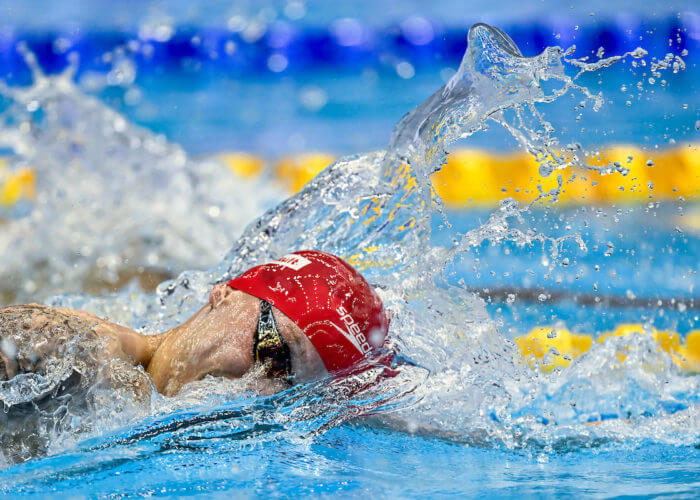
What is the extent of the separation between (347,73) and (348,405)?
4.24 m

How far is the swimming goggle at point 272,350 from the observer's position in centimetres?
163

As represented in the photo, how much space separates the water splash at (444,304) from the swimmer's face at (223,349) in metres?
0.05

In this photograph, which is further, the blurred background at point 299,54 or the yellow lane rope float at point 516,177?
the blurred background at point 299,54

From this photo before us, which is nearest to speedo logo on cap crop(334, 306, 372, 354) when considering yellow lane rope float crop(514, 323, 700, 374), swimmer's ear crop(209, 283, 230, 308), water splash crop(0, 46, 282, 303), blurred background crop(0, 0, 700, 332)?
swimmer's ear crop(209, 283, 230, 308)

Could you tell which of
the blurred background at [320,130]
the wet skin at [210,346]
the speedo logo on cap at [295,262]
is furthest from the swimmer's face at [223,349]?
the blurred background at [320,130]

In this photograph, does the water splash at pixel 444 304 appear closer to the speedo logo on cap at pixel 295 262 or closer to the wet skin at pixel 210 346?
the wet skin at pixel 210 346

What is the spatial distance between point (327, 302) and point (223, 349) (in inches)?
9.3

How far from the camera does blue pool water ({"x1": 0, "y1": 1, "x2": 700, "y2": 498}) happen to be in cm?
147

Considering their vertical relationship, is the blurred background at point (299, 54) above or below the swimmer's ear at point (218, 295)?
above

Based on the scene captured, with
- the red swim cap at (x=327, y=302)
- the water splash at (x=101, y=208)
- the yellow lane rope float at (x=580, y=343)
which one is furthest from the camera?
the water splash at (x=101, y=208)

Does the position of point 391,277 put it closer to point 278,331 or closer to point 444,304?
point 444,304

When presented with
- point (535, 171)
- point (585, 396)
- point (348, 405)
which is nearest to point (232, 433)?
point (348, 405)

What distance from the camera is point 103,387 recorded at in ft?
5.09

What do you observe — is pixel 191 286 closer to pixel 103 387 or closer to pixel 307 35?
pixel 103 387
